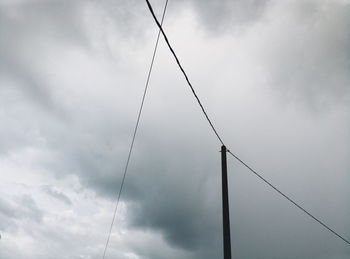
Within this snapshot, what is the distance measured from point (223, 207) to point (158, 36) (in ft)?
20.8

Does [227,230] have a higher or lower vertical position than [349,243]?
lower

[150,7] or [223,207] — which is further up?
[150,7]

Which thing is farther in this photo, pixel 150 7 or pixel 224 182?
pixel 224 182

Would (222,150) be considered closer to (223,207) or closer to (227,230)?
(223,207)

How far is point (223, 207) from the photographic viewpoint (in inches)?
395

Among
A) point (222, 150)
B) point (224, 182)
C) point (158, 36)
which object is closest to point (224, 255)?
point (224, 182)

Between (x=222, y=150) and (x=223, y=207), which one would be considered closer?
(x=223, y=207)

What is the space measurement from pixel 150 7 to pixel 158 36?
6.60 ft

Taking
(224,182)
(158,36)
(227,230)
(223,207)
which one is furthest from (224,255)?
(158,36)

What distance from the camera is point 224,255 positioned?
8953 mm

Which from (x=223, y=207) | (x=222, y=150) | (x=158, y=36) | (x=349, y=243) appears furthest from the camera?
(x=349, y=243)

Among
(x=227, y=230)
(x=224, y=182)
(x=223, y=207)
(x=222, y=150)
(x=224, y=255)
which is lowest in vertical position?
(x=224, y=255)

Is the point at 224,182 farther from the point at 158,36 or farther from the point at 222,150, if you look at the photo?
the point at 158,36

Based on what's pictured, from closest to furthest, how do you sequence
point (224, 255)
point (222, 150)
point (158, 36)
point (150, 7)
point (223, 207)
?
point (150, 7) < point (158, 36) < point (224, 255) < point (223, 207) < point (222, 150)
